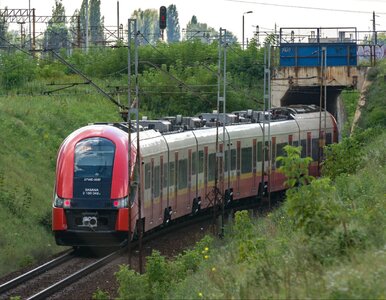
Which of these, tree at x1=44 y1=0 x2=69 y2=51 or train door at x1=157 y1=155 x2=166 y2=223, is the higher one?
tree at x1=44 y1=0 x2=69 y2=51

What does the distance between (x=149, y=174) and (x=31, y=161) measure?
459 inches

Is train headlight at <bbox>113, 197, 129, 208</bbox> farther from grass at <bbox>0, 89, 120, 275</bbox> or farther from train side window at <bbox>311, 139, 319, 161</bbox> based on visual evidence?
train side window at <bbox>311, 139, 319, 161</bbox>

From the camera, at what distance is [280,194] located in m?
41.9

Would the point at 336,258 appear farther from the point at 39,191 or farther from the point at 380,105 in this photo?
the point at 380,105

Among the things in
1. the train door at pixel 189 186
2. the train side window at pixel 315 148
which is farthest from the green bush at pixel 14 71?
the train door at pixel 189 186

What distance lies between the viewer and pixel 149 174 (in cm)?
2822

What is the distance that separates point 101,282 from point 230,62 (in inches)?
1633

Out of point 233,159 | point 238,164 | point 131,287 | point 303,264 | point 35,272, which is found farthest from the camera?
point 238,164

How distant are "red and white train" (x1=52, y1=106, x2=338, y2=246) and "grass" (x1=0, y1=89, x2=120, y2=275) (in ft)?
6.17

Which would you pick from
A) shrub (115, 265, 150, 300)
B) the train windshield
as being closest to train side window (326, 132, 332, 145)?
the train windshield

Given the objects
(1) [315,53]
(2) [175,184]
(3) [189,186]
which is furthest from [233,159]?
(1) [315,53]

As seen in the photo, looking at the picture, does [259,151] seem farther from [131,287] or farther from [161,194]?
[131,287]

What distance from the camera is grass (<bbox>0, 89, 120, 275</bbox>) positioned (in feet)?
94.9

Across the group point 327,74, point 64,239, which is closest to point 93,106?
point 327,74
